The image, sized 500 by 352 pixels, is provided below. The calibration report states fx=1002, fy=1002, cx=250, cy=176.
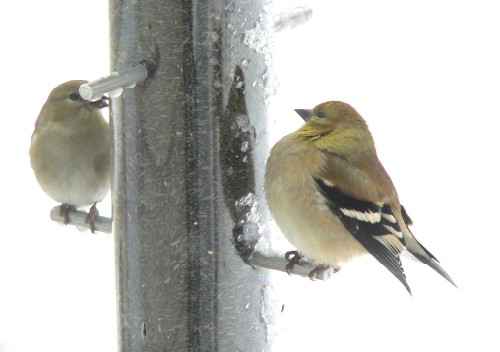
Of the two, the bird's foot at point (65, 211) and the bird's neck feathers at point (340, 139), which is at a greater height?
the bird's neck feathers at point (340, 139)

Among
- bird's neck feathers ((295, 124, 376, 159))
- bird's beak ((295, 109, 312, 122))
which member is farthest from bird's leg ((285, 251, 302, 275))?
bird's beak ((295, 109, 312, 122))

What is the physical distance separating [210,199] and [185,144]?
238 millimetres

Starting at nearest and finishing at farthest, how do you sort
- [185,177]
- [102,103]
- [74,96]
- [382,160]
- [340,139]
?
[185,177]
[340,139]
[102,103]
[74,96]
[382,160]

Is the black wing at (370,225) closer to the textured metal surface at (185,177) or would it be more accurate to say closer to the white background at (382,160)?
the textured metal surface at (185,177)

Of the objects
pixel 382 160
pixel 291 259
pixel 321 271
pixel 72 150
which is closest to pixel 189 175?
pixel 291 259

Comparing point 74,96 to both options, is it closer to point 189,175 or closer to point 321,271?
point 189,175

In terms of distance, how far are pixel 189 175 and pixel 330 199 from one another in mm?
561

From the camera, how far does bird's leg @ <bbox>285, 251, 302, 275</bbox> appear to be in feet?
12.7

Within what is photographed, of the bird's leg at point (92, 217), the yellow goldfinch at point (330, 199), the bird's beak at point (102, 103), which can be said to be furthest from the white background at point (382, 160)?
the yellow goldfinch at point (330, 199)

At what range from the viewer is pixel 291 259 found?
154 inches

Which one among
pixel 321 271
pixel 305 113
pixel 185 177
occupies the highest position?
pixel 305 113

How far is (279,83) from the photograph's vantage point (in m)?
4.09

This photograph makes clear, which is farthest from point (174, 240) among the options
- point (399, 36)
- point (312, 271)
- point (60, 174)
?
point (399, 36)

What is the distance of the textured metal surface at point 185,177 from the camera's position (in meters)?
3.80
